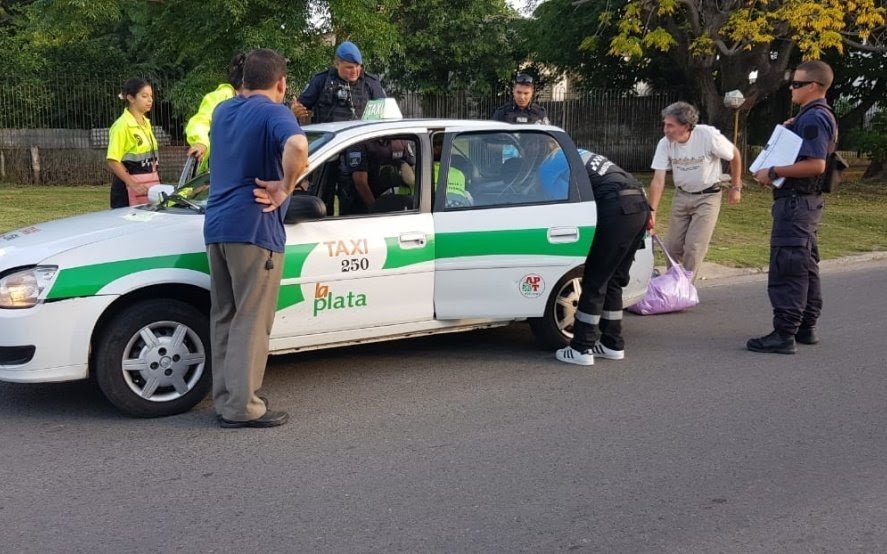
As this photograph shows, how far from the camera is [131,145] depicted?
7.05 m

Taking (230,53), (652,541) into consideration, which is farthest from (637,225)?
(230,53)

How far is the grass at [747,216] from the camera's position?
36.2 ft

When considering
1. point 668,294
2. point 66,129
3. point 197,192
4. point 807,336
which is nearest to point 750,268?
point 668,294

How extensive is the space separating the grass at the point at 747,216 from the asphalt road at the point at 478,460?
16.2 feet

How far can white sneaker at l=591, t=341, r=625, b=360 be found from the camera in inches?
239

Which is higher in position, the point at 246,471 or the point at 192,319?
the point at 192,319

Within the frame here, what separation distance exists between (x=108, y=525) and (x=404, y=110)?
2105 cm

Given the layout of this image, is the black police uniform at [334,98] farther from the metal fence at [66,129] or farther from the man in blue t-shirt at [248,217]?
Answer: the metal fence at [66,129]

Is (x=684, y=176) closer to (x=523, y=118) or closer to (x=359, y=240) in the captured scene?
(x=523, y=118)

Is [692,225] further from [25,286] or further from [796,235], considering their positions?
[25,286]

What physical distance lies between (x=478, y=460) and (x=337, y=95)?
13.7 ft

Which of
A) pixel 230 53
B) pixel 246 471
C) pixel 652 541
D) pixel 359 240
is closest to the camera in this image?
pixel 652 541

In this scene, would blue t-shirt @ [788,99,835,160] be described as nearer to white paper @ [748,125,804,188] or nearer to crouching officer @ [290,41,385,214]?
white paper @ [748,125,804,188]

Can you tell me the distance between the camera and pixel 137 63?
71.0ft
